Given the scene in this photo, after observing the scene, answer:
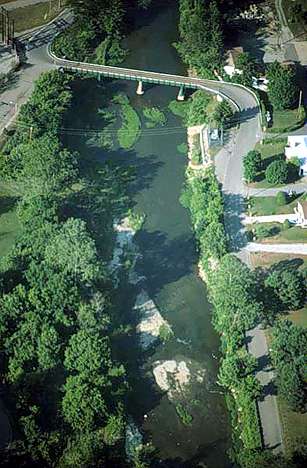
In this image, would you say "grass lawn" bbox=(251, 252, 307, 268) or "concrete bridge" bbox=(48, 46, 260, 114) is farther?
"concrete bridge" bbox=(48, 46, 260, 114)

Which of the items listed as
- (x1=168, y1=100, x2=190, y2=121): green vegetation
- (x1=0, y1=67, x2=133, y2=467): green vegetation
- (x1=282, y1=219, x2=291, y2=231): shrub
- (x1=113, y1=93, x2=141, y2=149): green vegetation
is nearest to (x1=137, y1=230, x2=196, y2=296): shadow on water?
(x1=0, y1=67, x2=133, y2=467): green vegetation

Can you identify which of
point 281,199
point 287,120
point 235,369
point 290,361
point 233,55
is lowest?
point 235,369

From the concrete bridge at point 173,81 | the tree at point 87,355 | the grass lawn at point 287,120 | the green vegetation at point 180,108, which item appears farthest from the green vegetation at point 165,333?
the green vegetation at point 180,108

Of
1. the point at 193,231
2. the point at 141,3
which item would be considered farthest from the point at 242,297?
the point at 141,3

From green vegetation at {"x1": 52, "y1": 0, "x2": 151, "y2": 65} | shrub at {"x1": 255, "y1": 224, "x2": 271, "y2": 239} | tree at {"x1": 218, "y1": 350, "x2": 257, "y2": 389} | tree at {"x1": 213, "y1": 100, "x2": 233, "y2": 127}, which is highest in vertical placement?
green vegetation at {"x1": 52, "y1": 0, "x2": 151, "y2": 65}

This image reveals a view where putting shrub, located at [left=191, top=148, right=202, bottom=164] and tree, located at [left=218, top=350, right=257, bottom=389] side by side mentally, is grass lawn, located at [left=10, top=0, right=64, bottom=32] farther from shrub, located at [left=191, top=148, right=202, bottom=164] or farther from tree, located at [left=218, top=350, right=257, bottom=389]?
tree, located at [left=218, top=350, right=257, bottom=389]

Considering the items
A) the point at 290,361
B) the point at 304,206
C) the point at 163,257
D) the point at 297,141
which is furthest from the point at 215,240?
the point at 297,141

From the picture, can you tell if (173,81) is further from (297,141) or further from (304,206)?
(304,206)
